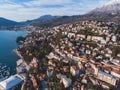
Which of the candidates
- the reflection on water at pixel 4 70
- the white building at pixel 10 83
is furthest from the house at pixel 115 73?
the reflection on water at pixel 4 70

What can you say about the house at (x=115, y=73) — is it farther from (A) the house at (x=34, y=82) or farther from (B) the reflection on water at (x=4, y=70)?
(B) the reflection on water at (x=4, y=70)

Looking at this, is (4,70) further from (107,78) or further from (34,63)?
(107,78)

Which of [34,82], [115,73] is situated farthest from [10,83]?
[115,73]

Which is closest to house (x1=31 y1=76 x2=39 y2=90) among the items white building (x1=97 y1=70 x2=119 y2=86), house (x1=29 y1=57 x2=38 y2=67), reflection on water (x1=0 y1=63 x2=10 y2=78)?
house (x1=29 y1=57 x2=38 y2=67)

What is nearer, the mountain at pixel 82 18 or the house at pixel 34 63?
the house at pixel 34 63

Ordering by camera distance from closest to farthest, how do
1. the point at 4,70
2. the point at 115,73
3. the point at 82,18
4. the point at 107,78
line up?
the point at 107,78
the point at 115,73
the point at 4,70
the point at 82,18

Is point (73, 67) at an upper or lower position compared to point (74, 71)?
upper

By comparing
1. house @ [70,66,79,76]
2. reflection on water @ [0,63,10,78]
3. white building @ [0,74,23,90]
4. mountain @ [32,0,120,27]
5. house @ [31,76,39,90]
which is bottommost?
mountain @ [32,0,120,27]

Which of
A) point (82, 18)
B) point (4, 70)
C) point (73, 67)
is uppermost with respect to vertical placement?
point (73, 67)

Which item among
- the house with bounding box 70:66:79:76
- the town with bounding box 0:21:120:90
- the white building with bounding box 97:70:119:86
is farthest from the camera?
the house with bounding box 70:66:79:76

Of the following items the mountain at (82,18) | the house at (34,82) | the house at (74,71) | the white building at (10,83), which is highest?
the house at (74,71)

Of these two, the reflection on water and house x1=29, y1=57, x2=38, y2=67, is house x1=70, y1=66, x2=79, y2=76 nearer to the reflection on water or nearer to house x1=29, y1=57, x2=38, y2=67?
house x1=29, y1=57, x2=38, y2=67

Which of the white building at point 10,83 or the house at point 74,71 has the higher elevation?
the house at point 74,71
